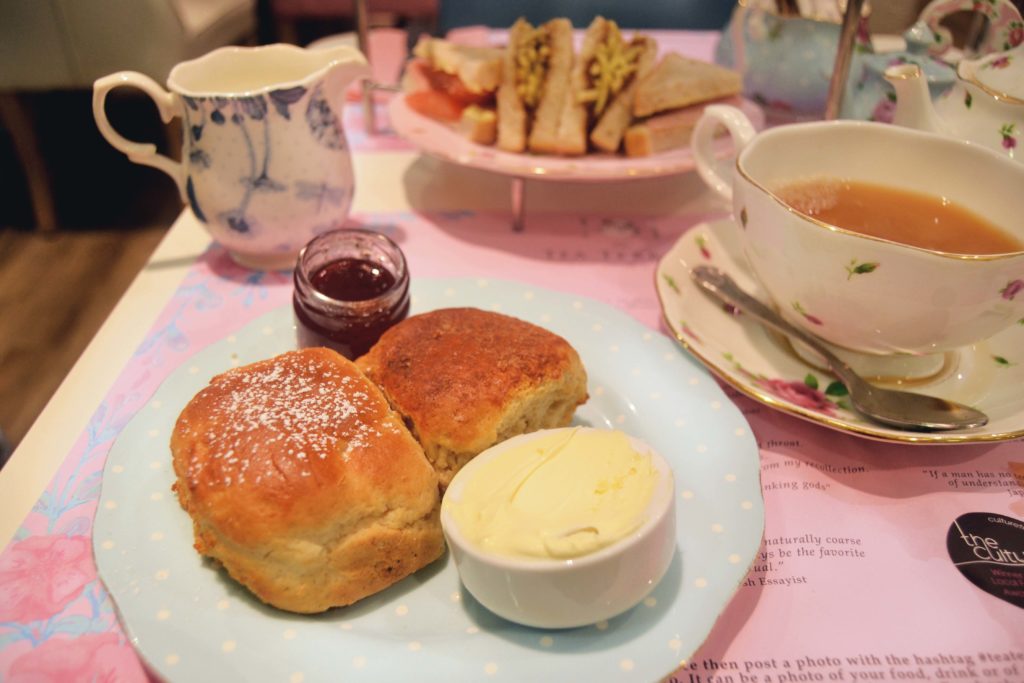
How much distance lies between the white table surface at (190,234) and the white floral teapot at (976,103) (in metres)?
0.52

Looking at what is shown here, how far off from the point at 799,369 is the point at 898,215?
30cm

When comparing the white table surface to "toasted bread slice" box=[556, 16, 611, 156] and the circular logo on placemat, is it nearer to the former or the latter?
"toasted bread slice" box=[556, 16, 611, 156]

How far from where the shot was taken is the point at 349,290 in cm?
123

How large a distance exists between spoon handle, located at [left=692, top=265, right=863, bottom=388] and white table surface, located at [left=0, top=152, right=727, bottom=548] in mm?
461

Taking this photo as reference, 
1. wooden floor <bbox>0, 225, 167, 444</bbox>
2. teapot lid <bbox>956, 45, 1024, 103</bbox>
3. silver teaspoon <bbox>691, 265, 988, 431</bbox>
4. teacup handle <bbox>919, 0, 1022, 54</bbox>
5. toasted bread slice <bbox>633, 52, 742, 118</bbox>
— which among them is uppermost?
teacup handle <bbox>919, 0, 1022, 54</bbox>

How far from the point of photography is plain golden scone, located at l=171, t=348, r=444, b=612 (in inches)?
32.1

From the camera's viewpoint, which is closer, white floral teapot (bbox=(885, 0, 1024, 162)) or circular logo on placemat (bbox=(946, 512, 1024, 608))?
circular logo on placemat (bbox=(946, 512, 1024, 608))

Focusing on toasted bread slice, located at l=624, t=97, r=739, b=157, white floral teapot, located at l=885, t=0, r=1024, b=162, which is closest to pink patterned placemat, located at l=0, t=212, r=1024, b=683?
white floral teapot, located at l=885, t=0, r=1024, b=162

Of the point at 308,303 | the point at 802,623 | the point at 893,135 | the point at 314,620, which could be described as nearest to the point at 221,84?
the point at 308,303

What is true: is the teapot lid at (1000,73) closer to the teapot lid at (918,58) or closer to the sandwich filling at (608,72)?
the teapot lid at (918,58)

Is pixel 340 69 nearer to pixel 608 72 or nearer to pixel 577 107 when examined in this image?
pixel 577 107

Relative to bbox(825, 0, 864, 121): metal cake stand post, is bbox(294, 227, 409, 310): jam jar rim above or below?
below

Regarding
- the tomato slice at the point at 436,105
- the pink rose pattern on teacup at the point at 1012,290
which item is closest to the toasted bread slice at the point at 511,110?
the tomato slice at the point at 436,105

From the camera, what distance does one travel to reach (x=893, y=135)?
1.26 meters
